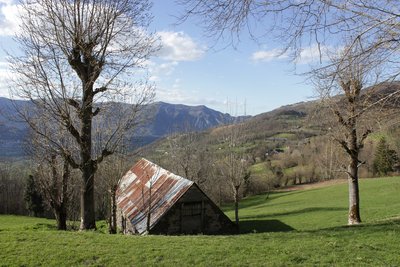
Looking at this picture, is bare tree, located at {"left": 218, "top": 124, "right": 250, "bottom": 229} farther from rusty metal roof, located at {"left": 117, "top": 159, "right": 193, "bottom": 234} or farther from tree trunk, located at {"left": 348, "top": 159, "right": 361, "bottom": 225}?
tree trunk, located at {"left": 348, "top": 159, "right": 361, "bottom": 225}

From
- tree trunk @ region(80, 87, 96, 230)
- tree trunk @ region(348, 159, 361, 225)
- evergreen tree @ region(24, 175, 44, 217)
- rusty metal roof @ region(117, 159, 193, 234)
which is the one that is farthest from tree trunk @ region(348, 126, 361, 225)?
evergreen tree @ region(24, 175, 44, 217)

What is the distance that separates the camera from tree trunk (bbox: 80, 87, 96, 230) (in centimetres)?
1382

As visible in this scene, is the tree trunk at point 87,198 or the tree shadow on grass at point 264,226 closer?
the tree trunk at point 87,198

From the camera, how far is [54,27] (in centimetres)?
1334

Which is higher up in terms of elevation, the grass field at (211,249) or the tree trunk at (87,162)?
the tree trunk at (87,162)

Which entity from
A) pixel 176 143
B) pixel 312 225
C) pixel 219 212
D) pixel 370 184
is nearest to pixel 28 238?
pixel 219 212

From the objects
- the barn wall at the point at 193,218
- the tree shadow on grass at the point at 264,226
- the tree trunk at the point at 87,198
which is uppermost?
the tree trunk at the point at 87,198

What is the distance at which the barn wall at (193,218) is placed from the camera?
68.5ft

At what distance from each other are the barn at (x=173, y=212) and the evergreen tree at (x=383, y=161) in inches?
2048

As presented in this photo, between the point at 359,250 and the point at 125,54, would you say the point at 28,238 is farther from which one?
the point at 359,250

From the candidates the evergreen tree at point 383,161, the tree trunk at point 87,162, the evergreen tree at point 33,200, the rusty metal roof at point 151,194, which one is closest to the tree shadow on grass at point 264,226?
the rusty metal roof at point 151,194

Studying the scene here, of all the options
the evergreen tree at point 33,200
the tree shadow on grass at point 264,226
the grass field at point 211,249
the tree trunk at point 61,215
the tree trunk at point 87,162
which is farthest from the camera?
the evergreen tree at point 33,200

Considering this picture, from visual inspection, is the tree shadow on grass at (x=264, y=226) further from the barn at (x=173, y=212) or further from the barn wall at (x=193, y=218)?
the barn at (x=173, y=212)

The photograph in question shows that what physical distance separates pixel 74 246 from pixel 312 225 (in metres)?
22.0
